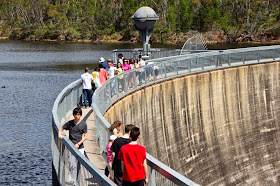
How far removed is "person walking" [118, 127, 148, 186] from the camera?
878cm

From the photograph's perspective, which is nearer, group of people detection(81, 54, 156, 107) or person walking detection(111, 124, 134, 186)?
person walking detection(111, 124, 134, 186)

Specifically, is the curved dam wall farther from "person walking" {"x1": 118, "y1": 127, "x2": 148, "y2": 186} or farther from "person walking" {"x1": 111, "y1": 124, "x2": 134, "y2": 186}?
"person walking" {"x1": 118, "y1": 127, "x2": 148, "y2": 186}

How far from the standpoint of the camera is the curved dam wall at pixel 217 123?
82.8ft

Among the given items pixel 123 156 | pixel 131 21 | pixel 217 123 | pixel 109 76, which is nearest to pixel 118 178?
pixel 123 156

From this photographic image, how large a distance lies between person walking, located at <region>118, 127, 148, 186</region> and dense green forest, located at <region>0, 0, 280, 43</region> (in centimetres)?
11446

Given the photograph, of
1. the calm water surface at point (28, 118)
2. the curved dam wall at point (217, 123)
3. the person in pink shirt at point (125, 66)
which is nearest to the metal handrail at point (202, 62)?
the curved dam wall at point (217, 123)

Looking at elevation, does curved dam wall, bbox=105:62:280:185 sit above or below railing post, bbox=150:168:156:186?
below

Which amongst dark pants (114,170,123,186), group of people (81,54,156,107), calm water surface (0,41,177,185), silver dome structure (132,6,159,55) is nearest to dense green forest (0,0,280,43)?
calm water surface (0,41,177,185)

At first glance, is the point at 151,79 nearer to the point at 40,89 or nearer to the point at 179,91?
the point at 179,91

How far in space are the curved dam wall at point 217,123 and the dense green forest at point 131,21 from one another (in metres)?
91.1

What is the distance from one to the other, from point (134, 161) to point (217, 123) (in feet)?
69.7

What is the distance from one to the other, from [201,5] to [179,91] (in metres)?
110

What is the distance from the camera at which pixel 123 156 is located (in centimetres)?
889

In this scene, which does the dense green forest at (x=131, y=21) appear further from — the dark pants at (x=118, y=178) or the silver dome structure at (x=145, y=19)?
the dark pants at (x=118, y=178)
